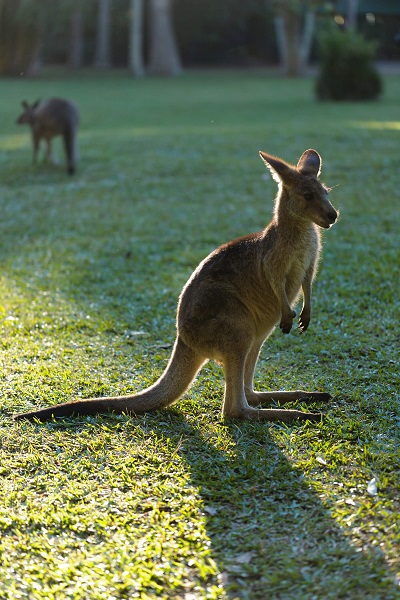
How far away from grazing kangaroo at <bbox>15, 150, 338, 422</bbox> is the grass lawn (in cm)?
8

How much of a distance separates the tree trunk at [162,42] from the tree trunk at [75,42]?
3372mm

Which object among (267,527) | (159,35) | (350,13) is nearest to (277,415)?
(267,527)

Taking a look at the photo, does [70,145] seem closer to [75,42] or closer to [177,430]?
[177,430]

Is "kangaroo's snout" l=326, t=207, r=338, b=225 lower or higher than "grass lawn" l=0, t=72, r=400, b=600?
higher

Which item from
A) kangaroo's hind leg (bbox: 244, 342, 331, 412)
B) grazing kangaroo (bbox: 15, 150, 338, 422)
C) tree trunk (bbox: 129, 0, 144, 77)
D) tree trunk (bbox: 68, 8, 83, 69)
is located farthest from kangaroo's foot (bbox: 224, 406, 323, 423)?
tree trunk (bbox: 68, 8, 83, 69)

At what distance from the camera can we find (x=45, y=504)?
2590 mm

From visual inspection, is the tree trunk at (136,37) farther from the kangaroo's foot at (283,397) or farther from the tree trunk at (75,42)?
the kangaroo's foot at (283,397)

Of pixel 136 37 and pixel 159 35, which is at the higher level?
pixel 159 35

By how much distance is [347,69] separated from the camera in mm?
16922

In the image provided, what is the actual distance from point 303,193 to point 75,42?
33.5 m

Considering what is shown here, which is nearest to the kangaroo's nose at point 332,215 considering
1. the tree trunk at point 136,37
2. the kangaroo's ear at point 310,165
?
the kangaroo's ear at point 310,165

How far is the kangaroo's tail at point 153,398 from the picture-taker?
3080mm

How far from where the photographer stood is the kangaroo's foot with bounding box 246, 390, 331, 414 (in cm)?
327

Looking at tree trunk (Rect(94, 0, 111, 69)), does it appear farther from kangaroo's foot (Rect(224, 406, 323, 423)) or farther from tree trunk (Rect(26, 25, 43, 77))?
kangaroo's foot (Rect(224, 406, 323, 423))
